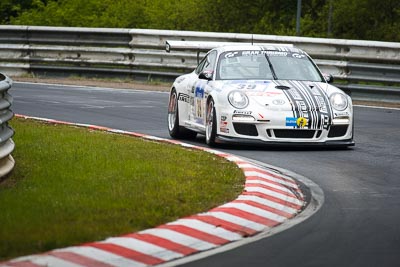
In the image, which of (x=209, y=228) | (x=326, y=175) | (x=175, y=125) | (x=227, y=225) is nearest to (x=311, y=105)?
(x=175, y=125)

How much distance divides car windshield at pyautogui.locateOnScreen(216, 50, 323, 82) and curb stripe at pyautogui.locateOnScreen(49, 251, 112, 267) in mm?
8314

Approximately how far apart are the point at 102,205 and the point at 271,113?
5.73 meters

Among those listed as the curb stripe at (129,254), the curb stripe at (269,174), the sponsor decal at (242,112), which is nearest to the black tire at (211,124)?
the sponsor decal at (242,112)

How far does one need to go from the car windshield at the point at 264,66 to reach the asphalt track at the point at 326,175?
3.34 ft

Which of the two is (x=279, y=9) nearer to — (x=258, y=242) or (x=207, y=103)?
(x=207, y=103)

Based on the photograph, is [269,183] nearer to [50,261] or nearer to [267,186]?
[267,186]

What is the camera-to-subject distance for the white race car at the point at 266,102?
51.0ft

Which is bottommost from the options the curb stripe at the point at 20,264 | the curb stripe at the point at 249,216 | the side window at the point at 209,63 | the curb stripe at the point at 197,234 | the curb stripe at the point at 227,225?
the curb stripe at the point at 249,216

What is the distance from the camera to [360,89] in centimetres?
2448

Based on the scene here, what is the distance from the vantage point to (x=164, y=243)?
885 centimetres

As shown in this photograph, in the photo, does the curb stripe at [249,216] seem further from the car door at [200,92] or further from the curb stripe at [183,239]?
the car door at [200,92]

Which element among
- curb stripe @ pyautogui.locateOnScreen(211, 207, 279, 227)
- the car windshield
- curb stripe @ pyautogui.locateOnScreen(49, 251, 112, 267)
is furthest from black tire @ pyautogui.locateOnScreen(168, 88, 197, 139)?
curb stripe @ pyautogui.locateOnScreen(49, 251, 112, 267)

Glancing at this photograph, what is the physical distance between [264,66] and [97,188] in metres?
5.97

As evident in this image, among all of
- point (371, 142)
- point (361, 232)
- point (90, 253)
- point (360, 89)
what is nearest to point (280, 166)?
point (371, 142)
